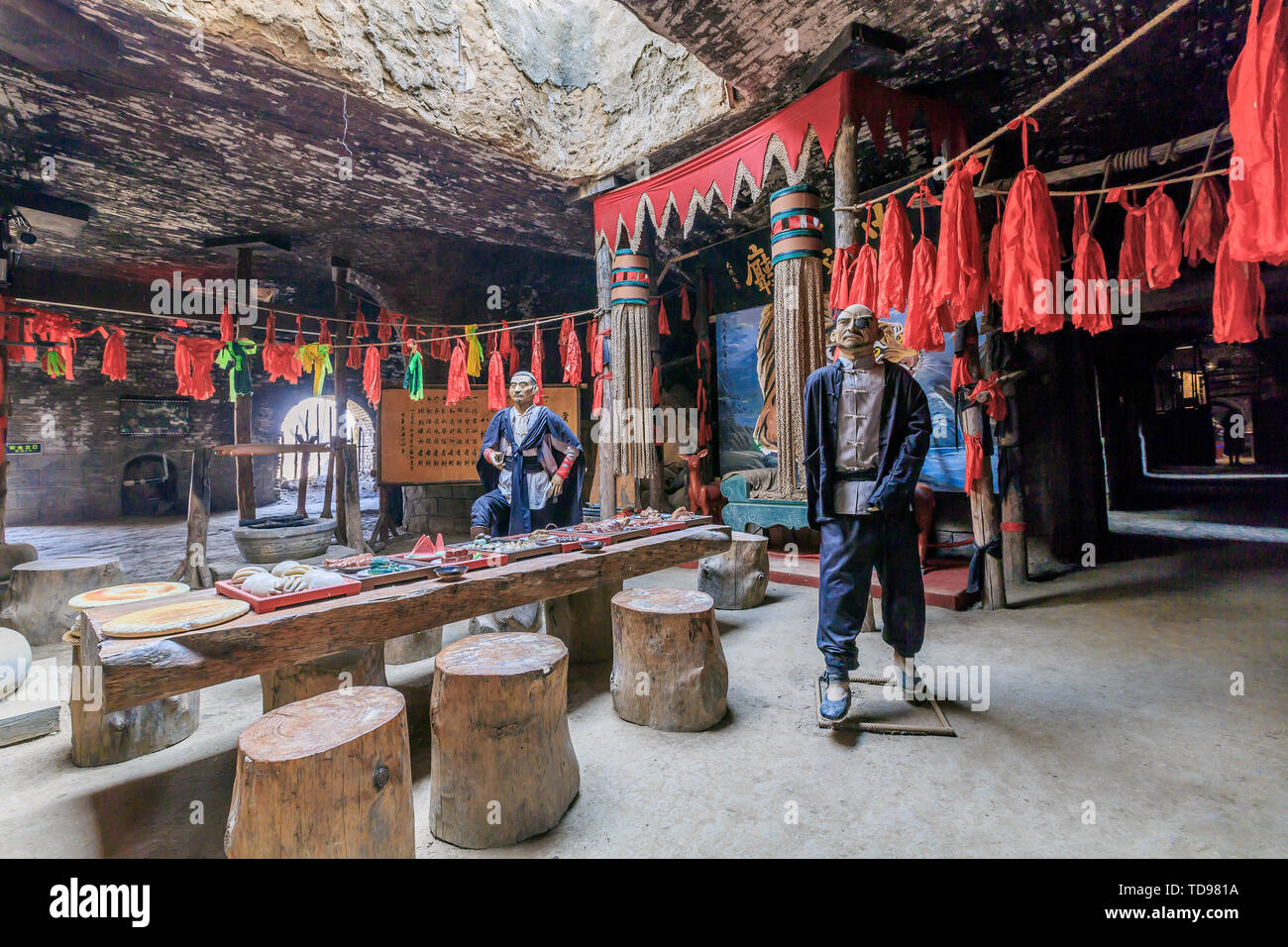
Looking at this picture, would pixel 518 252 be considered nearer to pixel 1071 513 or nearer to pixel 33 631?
pixel 33 631

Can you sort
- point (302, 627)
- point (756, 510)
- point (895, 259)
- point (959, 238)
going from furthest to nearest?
point (756, 510) → point (895, 259) → point (959, 238) → point (302, 627)

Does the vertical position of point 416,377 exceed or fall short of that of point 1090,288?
it exceeds it

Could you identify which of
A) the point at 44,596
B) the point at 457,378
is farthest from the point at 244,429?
the point at 44,596

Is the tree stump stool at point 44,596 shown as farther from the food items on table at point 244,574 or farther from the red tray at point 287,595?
the red tray at point 287,595

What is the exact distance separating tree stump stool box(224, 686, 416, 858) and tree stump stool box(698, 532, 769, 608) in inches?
140

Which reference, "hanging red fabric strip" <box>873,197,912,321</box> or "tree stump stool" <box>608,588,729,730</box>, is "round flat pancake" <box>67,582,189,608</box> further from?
"hanging red fabric strip" <box>873,197,912,321</box>

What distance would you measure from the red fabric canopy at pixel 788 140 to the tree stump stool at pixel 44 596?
5.35 metres

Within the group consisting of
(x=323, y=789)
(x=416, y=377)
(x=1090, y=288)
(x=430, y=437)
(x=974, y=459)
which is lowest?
(x=323, y=789)

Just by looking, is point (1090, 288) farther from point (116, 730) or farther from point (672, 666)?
point (116, 730)

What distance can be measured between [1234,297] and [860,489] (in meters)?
2.23

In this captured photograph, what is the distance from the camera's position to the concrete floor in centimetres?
199

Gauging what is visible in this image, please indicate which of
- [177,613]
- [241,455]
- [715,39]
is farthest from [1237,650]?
[241,455]

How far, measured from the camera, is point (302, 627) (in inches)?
84.0

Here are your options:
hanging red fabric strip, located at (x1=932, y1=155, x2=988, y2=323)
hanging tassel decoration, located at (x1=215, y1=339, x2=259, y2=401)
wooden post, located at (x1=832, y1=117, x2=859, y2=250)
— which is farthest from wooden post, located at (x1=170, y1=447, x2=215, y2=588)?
hanging red fabric strip, located at (x1=932, y1=155, x2=988, y2=323)
